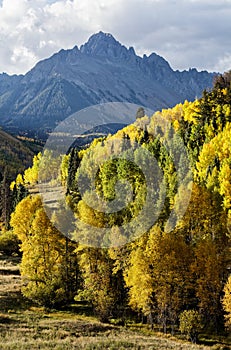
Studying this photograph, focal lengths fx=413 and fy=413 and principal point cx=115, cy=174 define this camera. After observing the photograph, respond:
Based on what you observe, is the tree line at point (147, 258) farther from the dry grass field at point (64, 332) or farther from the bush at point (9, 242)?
the bush at point (9, 242)

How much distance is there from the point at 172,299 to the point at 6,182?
283ft

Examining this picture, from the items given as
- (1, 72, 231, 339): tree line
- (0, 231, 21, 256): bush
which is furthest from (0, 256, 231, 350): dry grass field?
(0, 231, 21, 256): bush

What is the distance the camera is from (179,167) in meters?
86.6

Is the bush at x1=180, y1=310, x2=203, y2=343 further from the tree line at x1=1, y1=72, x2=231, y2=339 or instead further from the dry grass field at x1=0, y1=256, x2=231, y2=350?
the dry grass field at x1=0, y1=256, x2=231, y2=350

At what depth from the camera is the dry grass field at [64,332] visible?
35.6 metres

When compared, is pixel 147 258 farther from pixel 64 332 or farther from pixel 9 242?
pixel 9 242

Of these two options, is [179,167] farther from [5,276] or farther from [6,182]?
[6,182]

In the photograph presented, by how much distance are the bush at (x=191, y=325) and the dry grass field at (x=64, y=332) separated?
4.01ft

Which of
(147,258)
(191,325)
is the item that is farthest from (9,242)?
(191,325)

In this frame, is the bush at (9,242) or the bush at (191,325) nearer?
the bush at (191,325)

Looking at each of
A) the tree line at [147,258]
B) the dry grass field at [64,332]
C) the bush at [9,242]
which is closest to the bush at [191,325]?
the tree line at [147,258]

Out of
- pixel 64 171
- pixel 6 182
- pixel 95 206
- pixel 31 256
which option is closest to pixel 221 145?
pixel 95 206

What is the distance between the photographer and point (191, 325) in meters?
46.8

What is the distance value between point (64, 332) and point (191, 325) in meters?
15.1
